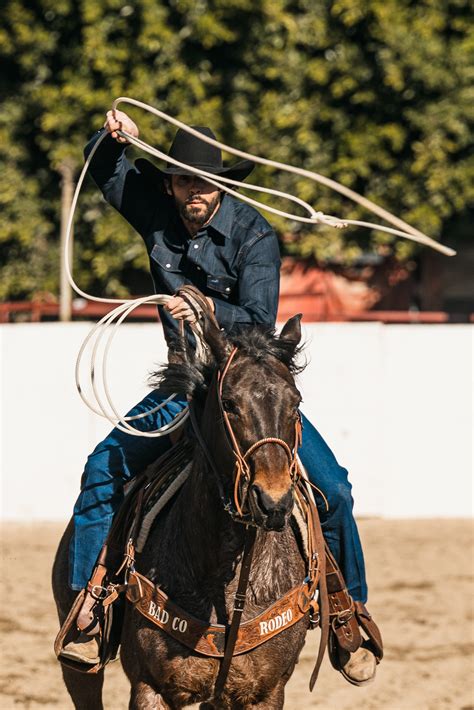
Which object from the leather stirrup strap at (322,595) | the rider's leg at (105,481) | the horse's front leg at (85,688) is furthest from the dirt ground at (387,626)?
the leather stirrup strap at (322,595)

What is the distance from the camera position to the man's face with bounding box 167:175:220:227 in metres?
4.68

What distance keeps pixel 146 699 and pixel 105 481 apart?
958 millimetres

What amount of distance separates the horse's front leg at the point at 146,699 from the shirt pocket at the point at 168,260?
5.37 ft

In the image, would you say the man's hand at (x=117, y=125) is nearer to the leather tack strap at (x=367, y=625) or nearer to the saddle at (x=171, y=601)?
the saddle at (x=171, y=601)

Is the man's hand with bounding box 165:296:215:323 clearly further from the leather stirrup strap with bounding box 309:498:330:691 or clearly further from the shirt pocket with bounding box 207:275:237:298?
the leather stirrup strap with bounding box 309:498:330:691

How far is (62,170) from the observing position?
589 inches

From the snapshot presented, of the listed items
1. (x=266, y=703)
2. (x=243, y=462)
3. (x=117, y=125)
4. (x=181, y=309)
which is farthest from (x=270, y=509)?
(x=117, y=125)

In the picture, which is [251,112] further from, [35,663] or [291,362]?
[291,362]

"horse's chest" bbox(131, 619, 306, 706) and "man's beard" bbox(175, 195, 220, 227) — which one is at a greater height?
"man's beard" bbox(175, 195, 220, 227)

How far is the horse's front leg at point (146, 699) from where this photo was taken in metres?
4.23

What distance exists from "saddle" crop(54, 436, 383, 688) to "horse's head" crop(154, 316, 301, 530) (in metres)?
0.44

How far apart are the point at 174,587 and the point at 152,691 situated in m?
0.38

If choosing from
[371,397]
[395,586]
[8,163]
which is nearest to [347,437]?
[371,397]

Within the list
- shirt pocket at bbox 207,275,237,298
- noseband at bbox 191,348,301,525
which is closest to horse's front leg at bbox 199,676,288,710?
noseband at bbox 191,348,301,525
